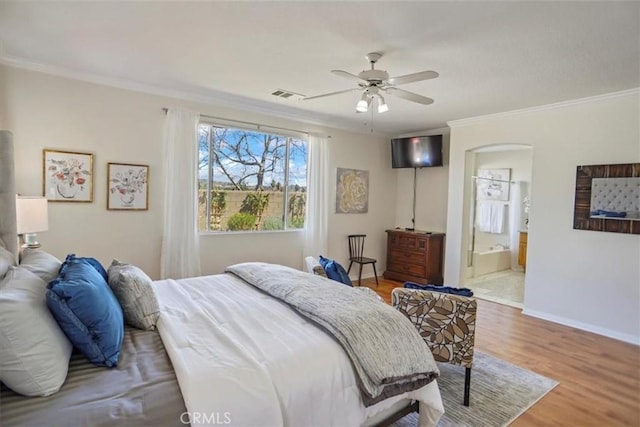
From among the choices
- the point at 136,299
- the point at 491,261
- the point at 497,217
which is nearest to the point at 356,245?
the point at 491,261

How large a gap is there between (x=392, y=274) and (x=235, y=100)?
3.87m

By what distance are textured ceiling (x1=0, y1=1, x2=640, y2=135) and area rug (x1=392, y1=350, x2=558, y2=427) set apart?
8.60 feet

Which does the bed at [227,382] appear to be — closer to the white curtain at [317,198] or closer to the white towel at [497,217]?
the white curtain at [317,198]

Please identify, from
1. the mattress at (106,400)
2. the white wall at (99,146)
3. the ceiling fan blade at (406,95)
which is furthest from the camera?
the white wall at (99,146)

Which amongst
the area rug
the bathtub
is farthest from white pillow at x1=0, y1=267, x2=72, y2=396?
the bathtub

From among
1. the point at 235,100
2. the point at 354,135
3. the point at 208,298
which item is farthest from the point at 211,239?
the point at 354,135

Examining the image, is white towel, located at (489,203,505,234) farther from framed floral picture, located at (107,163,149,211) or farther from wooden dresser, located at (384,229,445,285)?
framed floral picture, located at (107,163,149,211)

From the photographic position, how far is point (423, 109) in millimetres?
4582

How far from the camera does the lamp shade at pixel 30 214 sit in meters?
2.61

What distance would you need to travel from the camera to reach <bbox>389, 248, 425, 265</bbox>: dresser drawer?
564 centimetres

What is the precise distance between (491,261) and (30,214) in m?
7.04

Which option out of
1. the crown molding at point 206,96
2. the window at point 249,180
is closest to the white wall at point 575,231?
the crown molding at point 206,96

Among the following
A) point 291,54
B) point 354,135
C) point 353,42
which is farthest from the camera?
point 354,135

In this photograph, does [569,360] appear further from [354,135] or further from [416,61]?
[354,135]
